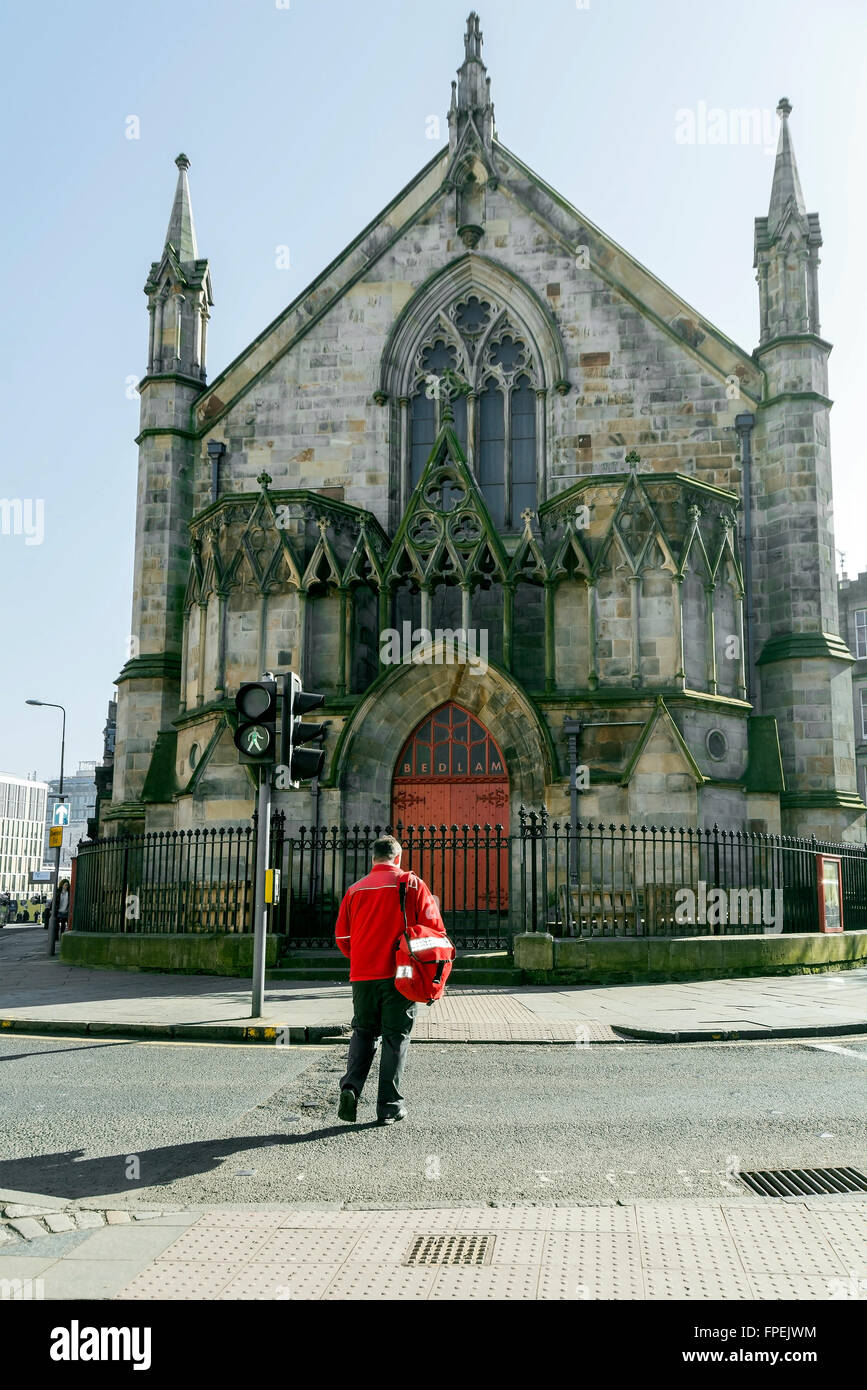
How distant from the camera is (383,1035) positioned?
687 cm

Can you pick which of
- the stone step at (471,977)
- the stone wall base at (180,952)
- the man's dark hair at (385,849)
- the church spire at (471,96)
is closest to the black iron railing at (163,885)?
the stone wall base at (180,952)

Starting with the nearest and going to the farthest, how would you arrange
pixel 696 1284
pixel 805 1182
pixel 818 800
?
pixel 696 1284, pixel 805 1182, pixel 818 800

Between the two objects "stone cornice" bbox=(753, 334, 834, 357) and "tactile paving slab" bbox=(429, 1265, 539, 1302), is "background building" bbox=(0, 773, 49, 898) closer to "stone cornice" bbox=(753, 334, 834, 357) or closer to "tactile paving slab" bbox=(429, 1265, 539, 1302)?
"stone cornice" bbox=(753, 334, 834, 357)

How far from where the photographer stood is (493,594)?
20.6 metres

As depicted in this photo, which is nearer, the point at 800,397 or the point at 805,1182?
the point at 805,1182

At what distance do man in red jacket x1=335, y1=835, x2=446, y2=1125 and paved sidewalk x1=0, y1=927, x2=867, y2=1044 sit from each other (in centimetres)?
287

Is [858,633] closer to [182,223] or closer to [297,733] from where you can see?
[182,223]

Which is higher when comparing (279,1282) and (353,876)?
(353,876)

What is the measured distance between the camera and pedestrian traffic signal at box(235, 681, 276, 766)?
34.9 ft

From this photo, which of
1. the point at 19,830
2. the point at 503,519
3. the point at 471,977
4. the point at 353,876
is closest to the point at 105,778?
the point at 503,519

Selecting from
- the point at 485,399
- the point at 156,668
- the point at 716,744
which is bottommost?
the point at 716,744

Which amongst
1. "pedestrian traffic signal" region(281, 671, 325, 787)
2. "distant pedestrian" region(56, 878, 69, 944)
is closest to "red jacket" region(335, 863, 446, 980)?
"pedestrian traffic signal" region(281, 671, 325, 787)

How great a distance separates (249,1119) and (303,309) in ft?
61.5

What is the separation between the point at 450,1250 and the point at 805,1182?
1.95 meters
